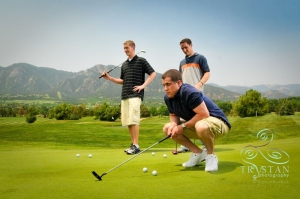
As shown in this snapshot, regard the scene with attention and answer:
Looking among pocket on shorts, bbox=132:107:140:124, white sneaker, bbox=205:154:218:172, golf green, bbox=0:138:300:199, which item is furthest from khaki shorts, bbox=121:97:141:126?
white sneaker, bbox=205:154:218:172

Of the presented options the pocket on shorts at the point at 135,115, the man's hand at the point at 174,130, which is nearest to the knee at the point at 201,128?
the man's hand at the point at 174,130

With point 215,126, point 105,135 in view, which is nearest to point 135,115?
Result: point 215,126

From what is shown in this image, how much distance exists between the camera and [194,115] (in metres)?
4.32

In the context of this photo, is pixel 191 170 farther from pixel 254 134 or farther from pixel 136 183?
pixel 254 134

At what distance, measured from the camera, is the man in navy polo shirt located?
4.06 metres

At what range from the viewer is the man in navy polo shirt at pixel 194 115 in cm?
406

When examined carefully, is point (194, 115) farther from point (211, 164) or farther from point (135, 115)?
point (135, 115)

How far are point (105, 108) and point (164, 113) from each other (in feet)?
62.7

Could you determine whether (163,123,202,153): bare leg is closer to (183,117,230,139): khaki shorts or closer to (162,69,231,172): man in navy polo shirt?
(162,69,231,172): man in navy polo shirt

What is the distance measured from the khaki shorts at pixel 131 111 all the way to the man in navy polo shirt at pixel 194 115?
2.57 metres

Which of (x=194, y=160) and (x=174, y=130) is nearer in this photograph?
(x=174, y=130)

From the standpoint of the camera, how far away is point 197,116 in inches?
162

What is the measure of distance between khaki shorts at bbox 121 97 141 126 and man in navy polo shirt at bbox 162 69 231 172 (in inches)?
101

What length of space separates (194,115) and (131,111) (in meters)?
3.03
